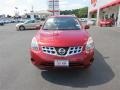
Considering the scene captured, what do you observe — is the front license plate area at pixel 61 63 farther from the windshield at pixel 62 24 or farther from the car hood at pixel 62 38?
the windshield at pixel 62 24

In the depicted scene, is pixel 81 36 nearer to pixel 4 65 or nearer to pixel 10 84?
pixel 10 84

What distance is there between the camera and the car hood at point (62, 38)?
5668 mm

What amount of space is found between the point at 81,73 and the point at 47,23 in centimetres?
230

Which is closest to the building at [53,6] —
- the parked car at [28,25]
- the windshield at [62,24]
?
the parked car at [28,25]

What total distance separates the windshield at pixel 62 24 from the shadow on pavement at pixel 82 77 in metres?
1.54

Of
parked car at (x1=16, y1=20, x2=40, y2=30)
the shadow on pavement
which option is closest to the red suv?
the shadow on pavement

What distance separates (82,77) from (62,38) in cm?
115

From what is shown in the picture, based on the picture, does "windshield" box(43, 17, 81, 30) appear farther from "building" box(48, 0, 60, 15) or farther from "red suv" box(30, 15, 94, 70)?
"building" box(48, 0, 60, 15)

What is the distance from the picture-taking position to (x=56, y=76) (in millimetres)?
5969

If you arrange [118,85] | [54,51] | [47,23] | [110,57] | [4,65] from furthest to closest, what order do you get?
[110,57]
[47,23]
[4,65]
[54,51]
[118,85]

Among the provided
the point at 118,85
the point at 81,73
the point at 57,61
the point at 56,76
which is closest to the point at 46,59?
the point at 57,61

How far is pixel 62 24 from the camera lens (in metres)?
7.52

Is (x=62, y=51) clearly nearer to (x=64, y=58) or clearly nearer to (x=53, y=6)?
(x=64, y=58)

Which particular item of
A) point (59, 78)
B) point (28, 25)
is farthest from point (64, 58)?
point (28, 25)
